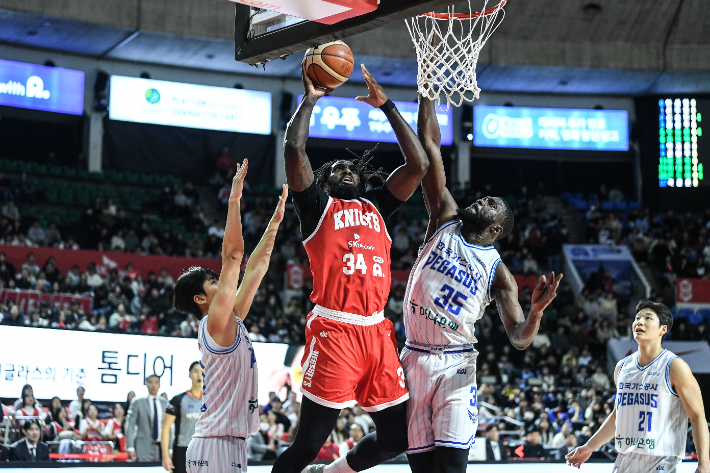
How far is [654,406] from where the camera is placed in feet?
17.1

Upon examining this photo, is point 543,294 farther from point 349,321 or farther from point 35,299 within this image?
Answer: point 35,299

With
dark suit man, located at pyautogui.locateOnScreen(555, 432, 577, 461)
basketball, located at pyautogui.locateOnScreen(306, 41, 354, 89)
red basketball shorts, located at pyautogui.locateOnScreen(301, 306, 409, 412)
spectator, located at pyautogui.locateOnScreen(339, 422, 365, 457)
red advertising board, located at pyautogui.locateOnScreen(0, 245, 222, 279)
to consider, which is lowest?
dark suit man, located at pyautogui.locateOnScreen(555, 432, 577, 461)

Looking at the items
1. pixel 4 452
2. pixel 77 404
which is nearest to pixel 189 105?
pixel 77 404

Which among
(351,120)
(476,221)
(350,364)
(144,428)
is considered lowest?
(144,428)

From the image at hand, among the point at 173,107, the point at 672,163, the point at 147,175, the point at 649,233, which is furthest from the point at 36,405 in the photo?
the point at 672,163

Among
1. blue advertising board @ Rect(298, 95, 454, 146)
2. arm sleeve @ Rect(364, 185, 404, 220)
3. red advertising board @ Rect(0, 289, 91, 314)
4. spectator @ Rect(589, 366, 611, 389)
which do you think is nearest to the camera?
arm sleeve @ Rect(364, 185, 404, 220)

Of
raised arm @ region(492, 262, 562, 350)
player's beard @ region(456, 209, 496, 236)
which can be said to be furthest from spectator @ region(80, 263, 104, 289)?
raised arm @ region(492, 262, 562, 350)

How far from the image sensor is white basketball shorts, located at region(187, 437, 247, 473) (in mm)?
4039

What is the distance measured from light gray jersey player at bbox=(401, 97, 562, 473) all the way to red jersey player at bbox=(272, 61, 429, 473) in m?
0.14

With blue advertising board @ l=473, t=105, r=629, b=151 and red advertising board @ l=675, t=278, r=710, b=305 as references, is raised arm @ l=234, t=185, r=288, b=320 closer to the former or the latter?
red advertising board @ l=675, t=278, r=710, b=305

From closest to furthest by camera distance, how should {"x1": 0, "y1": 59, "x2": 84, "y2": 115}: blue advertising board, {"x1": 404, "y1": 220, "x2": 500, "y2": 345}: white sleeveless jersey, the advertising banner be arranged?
1. {"x1": 404, "y1": 220, "x2": 500, "y2": 345}: white sleeveless jersey
2. the advertising banner
3. {"x1": 0, "y1": 59, "x2": 84, "y2": 115}: blue advertising board

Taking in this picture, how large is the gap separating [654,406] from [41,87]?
63.0 feet

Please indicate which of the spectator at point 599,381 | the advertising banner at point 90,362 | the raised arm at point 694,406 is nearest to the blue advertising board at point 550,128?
the spectator at point 599,381

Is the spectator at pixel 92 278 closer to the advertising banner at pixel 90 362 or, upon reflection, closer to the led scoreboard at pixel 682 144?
the advertising banner at pixel 90 362
